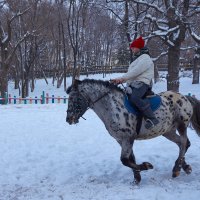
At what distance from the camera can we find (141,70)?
596 centimetres

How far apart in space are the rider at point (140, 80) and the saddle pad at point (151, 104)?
88mm

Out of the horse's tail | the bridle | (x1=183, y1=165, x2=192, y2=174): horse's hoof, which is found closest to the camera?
the bridle

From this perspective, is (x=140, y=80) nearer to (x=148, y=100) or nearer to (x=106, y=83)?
(x=148, y=100)

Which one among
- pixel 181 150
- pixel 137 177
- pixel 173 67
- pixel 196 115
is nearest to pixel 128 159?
pixel 137 177

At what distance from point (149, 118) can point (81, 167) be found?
2.17 meters

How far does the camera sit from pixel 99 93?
6.11 m

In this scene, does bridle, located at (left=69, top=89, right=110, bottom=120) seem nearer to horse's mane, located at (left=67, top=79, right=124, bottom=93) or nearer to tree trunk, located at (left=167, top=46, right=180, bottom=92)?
horse's mane, located at (left=67, top=79, right=124, bottom=93)

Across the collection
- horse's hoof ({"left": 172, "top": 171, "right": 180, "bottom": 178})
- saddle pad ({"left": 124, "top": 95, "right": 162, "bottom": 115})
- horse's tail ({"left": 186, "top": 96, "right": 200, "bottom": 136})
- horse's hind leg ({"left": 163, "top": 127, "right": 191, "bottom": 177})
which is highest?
saddle pad ({"left": 124, "top": 95, "right": 162, "bottom": 115})

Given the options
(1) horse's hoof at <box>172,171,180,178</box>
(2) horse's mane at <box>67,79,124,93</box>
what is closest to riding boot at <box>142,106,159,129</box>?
(2) horse's mane at <box>67,79,124,93</box>

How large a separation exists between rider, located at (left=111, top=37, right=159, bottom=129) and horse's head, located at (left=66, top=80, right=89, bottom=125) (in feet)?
2.22

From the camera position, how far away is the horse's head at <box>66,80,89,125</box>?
5957mm

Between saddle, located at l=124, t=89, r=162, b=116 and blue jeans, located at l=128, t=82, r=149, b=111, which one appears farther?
saddle, located at l=124, t=89, r=162, b=116

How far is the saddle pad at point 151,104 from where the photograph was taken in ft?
19.7

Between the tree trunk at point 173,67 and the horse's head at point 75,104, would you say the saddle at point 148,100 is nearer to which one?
the horse's head at point 75,104
